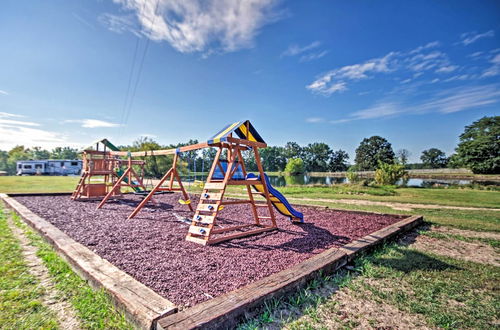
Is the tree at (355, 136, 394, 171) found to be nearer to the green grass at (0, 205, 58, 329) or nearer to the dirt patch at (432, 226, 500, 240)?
the dirt patch at (432, 226, 500, 240)

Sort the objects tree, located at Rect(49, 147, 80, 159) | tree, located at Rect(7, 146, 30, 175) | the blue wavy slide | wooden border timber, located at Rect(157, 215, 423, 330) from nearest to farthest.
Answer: wooden border timber, located at Rect(157, 215, 423, 330)
the blue wavy slide
tree, located at Rect(7, 146, 30, 175)
tree, located at Rect(49, 147, 80, 159)

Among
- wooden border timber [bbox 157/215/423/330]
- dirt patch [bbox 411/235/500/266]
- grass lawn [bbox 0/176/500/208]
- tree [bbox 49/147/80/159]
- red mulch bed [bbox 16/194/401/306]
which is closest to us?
wooden border timber [bbox 157/215/423/330]

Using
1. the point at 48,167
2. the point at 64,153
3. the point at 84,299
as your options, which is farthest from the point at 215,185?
the point at 64,153

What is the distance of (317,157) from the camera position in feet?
322

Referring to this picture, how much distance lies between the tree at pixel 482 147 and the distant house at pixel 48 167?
7471 centimetres

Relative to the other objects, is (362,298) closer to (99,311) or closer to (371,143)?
(99,311)

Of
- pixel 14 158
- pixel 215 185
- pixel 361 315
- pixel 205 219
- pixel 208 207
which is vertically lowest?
pixel 361 315

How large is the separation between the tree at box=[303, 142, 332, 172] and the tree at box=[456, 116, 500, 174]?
47.4 meters

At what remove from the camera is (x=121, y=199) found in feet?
34.5

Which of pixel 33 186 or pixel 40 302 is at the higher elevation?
pixel 33 186

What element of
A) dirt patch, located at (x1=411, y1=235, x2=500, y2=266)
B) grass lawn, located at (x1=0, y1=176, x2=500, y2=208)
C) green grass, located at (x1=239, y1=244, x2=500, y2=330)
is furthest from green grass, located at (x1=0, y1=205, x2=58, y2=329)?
grass lawn, located at (x1=0, y1=176, x2=500, y2=208)

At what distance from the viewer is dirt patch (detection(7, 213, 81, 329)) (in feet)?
6.66

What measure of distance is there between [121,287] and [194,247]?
183 cm

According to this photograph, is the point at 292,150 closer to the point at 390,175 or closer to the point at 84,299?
the point at 390,175
